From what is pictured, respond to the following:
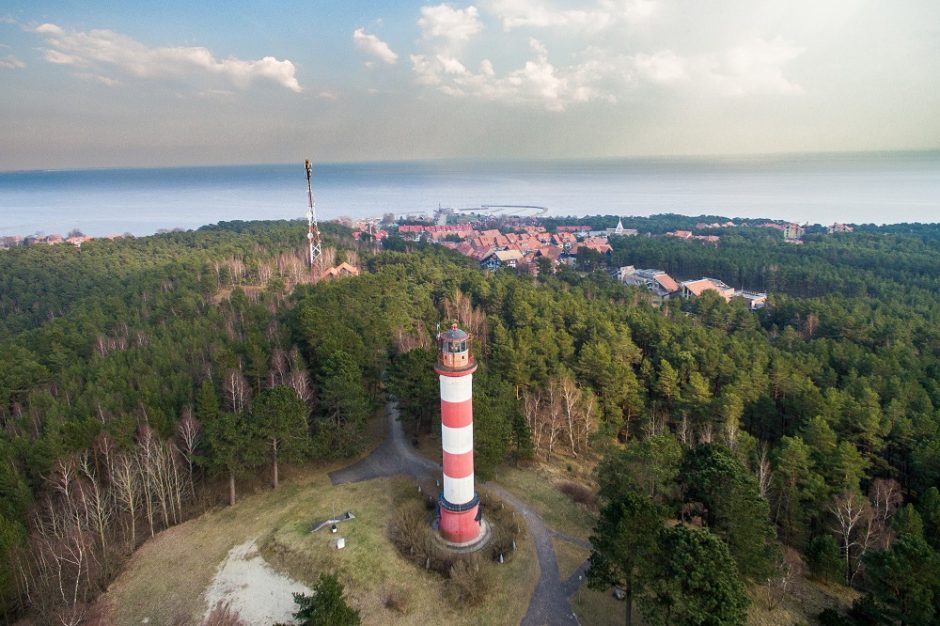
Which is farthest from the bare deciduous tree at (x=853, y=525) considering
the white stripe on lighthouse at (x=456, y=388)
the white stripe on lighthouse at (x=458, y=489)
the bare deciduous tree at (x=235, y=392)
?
the bare deciduous tree at (x=235, y=392)

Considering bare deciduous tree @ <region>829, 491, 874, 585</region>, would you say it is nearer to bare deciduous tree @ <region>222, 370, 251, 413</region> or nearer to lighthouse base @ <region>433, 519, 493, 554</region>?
lighthouse base @ <region>433, 519, 493, 554</region>

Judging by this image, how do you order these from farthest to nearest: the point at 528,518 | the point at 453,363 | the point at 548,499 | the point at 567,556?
the point at 548,499
the point at 528,518
the point at 567,556
the point at 453,363

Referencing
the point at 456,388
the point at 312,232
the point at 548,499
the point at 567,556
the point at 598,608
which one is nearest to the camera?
the point at 598,608

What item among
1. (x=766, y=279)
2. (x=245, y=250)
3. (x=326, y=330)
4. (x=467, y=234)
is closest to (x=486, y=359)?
(x=326, y=330)

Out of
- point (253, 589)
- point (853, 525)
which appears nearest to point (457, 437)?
point (253, 589)

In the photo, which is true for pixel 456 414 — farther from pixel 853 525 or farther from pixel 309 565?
pixel 853 525

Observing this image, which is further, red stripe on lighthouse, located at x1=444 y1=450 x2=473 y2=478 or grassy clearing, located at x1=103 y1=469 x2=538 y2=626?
red stripe on lighthouse, located at x1=444 y1=450 x2=473 y2=478

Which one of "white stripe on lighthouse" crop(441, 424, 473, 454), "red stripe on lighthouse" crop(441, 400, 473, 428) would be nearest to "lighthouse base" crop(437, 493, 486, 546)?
"white stripe on lighthouse" crop(441, 424, 473, 454)

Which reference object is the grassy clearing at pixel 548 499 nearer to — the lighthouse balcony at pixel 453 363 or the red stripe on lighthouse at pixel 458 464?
the red stripe on lighthouse at pixel 458 464
